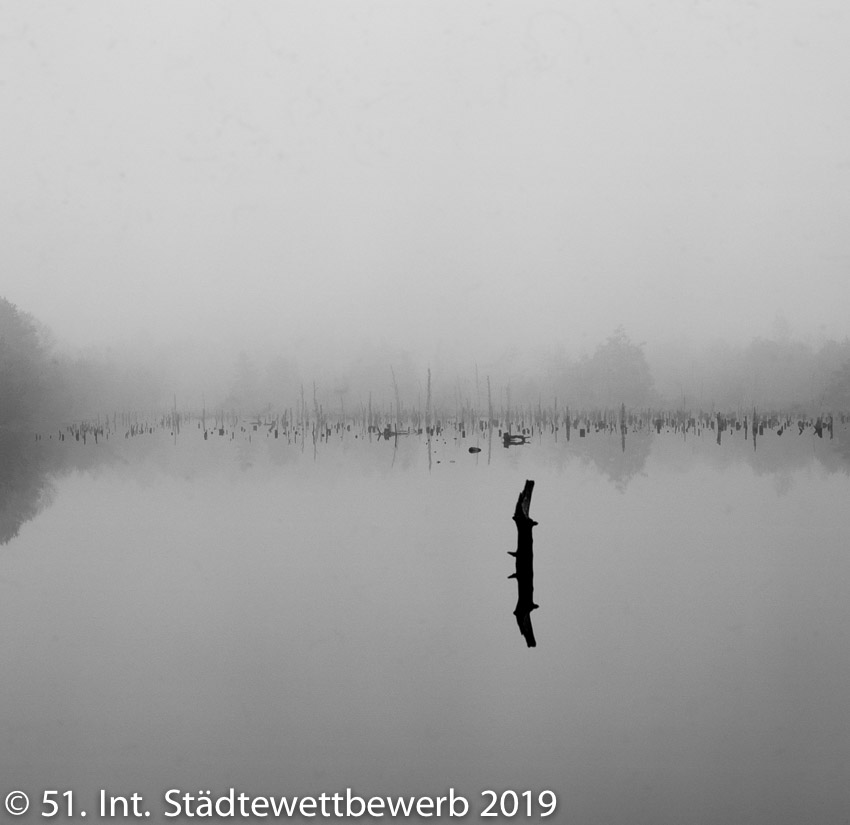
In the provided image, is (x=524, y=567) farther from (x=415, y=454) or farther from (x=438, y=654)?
(x=415, y=454)

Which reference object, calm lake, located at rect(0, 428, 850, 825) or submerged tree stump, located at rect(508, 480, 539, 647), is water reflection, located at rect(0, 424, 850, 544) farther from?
submerged tree stump, located at rect(508, 480, 539, 647)

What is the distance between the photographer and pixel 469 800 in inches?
250

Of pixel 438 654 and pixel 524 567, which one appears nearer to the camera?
pixel 438 654

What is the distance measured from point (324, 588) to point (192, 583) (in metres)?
1.84

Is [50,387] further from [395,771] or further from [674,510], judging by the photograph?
[395,771]

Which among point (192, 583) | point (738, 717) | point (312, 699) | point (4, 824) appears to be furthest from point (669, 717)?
point (192, 583)

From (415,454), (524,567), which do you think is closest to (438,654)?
(524,567)

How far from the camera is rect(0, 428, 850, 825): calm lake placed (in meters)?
6.61

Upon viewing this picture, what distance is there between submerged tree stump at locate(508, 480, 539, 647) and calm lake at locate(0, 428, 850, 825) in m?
0.16

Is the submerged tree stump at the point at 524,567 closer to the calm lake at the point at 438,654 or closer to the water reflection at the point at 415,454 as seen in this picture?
the calm lake at the point at 438,654

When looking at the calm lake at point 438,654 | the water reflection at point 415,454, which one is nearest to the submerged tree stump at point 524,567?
the calm lake at point 438,654

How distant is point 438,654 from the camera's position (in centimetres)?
930

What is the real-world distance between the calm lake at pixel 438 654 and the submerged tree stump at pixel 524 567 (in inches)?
6.4

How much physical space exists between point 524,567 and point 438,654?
2236 mm
